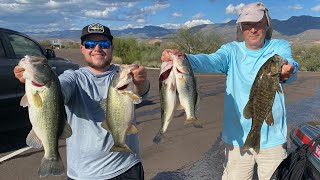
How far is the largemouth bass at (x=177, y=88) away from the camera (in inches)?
128

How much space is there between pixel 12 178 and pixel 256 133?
4.07 meters

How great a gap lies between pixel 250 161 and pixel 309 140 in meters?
0.81

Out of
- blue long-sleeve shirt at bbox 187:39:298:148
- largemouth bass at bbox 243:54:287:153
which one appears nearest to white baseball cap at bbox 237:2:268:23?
blue long-sleeve shirt at bbox 187:39:298:148

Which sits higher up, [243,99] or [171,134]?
[243,99]

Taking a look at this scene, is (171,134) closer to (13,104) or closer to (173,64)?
(13,104)

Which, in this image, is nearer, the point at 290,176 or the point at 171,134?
the point at 290,176

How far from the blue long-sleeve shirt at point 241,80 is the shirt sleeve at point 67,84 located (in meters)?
1.14

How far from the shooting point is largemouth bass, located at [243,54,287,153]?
320 cm

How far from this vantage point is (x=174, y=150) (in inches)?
294

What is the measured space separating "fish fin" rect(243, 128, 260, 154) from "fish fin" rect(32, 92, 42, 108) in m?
1.92

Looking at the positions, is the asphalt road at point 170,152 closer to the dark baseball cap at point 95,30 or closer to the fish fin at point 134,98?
the dark baseball cap at point 95,30

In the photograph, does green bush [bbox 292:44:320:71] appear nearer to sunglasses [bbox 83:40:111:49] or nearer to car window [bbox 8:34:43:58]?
car window [bbox 8:34:43:58]

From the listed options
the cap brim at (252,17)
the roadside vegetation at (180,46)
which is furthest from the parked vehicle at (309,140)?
the roadside vegetation at (180,46)

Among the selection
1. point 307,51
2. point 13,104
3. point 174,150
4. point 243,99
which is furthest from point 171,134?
point 307,51
